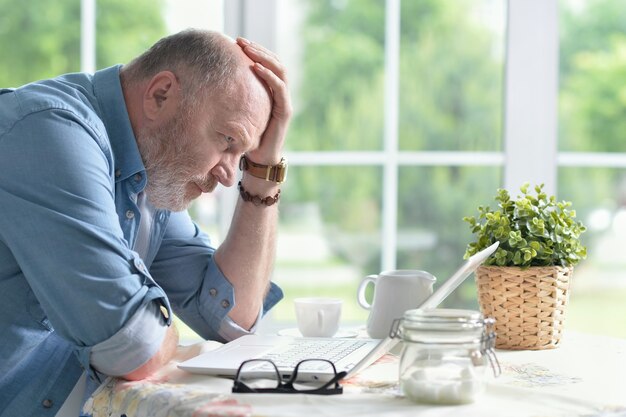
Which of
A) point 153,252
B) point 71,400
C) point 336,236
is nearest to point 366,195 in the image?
point 336,236

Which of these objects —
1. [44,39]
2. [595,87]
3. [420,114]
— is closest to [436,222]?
[420,114]

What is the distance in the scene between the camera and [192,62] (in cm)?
163

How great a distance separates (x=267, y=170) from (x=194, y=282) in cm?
28

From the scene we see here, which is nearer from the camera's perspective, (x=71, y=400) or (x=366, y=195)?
(x=71, y=400)

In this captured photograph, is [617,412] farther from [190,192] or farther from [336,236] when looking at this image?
[336,236]

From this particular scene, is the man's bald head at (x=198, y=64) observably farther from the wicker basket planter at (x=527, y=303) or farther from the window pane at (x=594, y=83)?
the window pane at (x=594, y=83)

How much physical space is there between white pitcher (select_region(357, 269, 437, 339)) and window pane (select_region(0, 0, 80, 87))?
2.96 m

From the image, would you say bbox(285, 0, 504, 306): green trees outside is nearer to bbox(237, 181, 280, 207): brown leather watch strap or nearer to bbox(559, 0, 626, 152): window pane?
bbox(237, 181, 280, 207): brown leather watch strap

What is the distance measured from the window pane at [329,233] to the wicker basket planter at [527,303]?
52.3 inches

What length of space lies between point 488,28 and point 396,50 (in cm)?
67

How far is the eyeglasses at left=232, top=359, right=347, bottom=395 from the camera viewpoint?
1.17 meters

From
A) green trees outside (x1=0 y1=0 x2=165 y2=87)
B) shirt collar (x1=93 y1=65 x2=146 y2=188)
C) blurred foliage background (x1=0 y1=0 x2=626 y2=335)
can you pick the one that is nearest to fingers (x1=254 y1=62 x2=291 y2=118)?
shirt collar (x1=93 y1=65 x2=146 y2=188)

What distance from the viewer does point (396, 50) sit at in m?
2.74

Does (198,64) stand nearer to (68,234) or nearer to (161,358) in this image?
(68,234)
